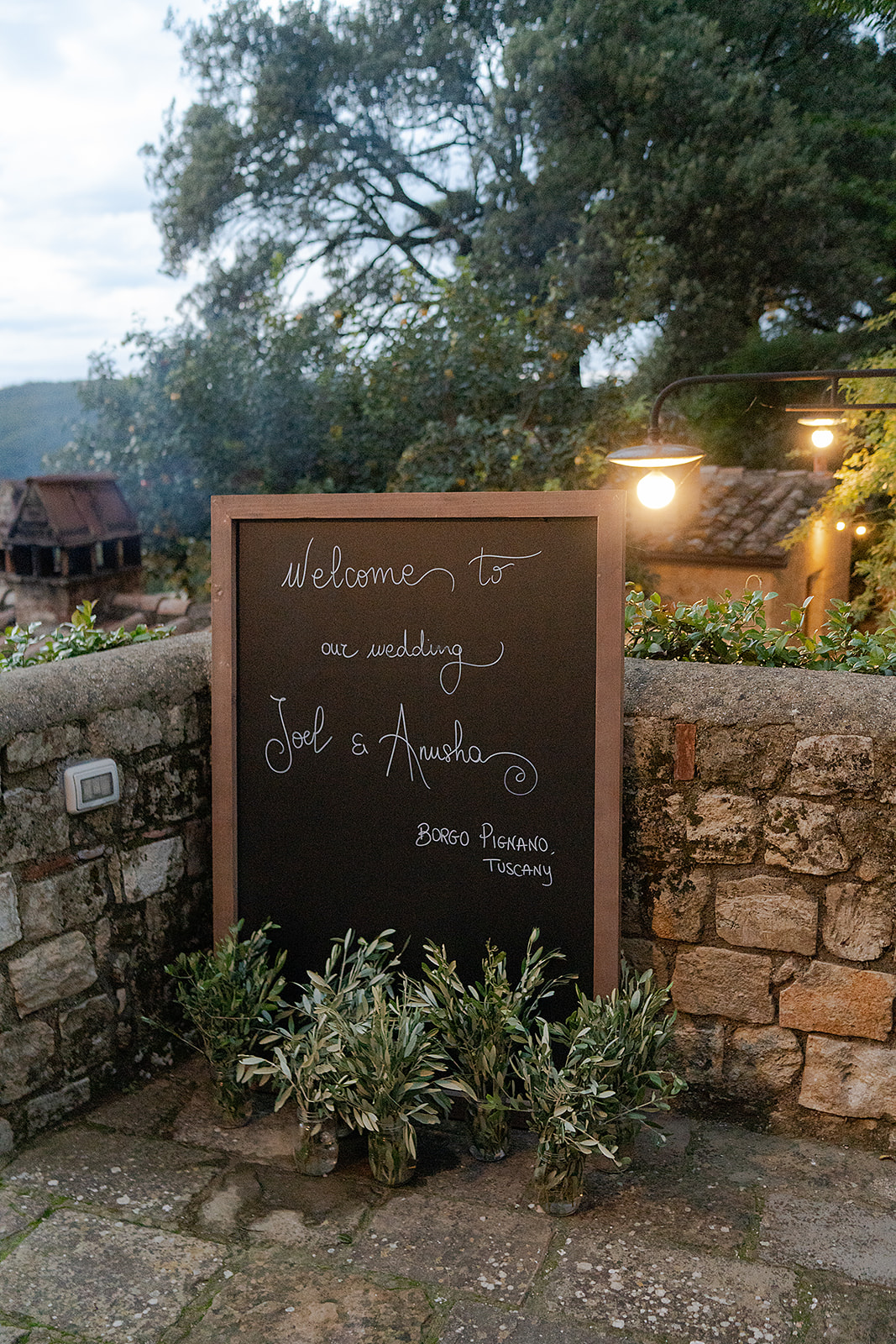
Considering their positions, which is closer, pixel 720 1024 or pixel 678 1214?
pixel 678 1214

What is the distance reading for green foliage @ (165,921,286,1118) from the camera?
2.27m

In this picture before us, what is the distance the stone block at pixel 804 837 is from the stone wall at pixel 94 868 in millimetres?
1415

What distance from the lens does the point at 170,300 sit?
1238 centimetres

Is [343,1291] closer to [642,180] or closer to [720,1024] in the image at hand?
[720,1024]

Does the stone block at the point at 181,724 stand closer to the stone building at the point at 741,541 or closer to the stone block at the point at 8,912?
the stone block at the point at 8,912

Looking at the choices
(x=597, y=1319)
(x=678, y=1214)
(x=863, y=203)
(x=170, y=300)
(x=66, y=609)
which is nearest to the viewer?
(x=597, y=1319)

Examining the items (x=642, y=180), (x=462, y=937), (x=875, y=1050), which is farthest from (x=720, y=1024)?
(x=642, y=180)

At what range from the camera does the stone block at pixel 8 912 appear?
6.96 ft

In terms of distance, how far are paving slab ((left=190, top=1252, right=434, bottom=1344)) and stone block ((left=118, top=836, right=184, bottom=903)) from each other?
0.91m

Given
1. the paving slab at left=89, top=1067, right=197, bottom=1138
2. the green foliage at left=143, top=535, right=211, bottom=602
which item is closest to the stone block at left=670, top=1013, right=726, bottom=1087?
the paving slab at left=89, top=1067, right=197, bottom=1138

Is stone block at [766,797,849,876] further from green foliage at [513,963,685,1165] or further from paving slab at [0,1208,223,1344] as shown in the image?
paving slab at [0,1208,223,1344]

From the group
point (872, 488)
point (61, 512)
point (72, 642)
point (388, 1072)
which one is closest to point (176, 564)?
point (61, 512)

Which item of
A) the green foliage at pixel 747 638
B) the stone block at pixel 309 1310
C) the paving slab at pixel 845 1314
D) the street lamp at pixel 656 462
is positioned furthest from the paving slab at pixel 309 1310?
the street lamp at pixel 656 462

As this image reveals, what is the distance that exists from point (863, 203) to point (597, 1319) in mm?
12170
